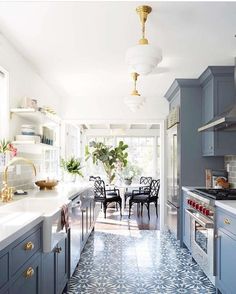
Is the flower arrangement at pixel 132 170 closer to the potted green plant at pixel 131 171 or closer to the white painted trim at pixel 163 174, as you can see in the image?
the potted green plant at pixel 131 171

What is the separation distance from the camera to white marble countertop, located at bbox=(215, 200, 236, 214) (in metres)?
2.52

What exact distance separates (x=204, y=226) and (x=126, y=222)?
3.38m

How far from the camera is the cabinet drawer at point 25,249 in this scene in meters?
1.56

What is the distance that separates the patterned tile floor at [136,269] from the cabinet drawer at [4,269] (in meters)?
1.74

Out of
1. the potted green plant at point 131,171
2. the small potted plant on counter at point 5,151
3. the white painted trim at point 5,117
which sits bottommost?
the potted green plant at point 131,171

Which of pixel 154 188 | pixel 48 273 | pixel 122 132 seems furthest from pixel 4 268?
pixel 122 132

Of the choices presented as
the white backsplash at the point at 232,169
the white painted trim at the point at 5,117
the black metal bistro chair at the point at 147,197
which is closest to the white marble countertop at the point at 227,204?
the white backsplash at the point at 232,169

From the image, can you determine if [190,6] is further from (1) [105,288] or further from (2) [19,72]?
(1) [105,288]

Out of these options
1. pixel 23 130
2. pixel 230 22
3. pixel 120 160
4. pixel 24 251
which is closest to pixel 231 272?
pixel 24 251

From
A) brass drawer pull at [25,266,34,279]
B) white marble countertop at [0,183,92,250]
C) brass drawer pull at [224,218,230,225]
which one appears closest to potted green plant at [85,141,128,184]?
white marble countertop at [0,183,92,250]

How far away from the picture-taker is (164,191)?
223 inches

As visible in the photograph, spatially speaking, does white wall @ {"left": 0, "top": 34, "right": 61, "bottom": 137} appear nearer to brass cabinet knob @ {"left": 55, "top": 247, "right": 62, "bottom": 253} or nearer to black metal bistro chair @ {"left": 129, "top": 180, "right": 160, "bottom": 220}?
brass cabinet knob @ {"left": 55, "top": 247, "right": 62, "bottom": 253}

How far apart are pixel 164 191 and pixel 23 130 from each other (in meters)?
3.15

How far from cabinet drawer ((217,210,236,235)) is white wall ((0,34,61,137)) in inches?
85.9
